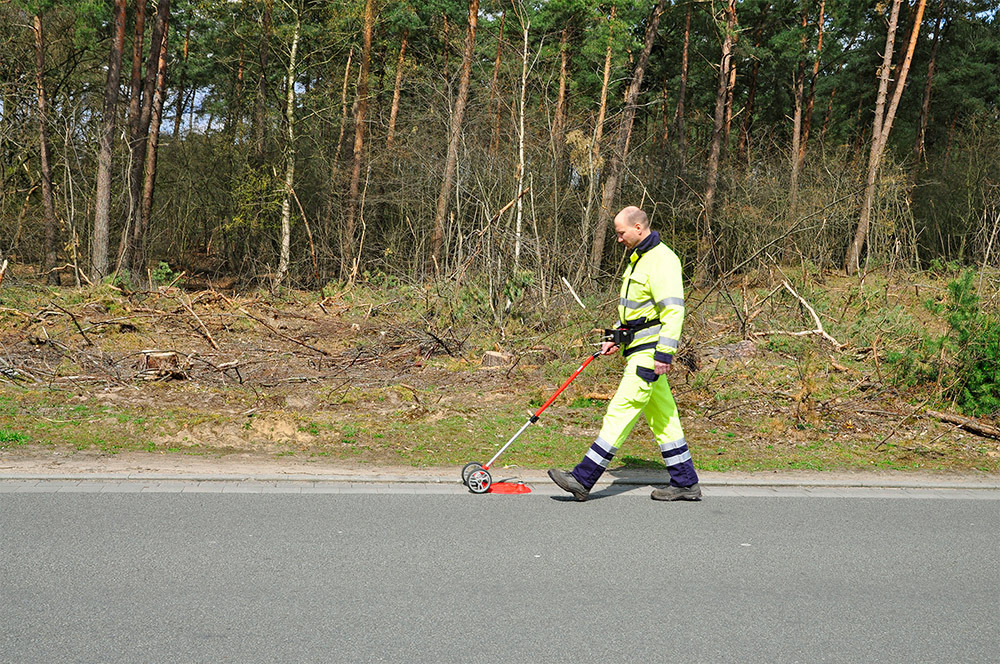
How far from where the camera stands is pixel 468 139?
23.8 meters

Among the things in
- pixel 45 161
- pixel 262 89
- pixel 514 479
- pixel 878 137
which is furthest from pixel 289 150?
pixel 514 479

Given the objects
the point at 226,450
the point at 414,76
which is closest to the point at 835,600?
the point at 226,450

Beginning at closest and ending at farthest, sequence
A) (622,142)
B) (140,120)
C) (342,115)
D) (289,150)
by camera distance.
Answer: (622,142), (140,120), (289,150), (342,115)

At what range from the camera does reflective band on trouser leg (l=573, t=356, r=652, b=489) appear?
6.14 metres

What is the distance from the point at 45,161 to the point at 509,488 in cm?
2375

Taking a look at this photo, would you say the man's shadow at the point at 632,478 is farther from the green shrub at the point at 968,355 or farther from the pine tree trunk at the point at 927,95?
the pine tree trunk at the point at 927,95

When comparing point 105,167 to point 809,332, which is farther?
point 105,167

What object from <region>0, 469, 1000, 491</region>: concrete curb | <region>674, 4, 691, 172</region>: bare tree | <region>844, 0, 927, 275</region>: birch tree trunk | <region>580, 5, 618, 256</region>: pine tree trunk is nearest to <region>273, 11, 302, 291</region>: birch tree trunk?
<region>580, 5, 618, 256</region>: pine tree trunk

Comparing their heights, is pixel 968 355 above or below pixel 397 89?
below

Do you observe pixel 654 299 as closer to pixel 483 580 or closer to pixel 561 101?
pixel 483 580

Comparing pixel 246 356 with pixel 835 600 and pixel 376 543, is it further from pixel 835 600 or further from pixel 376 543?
pixel 835 600

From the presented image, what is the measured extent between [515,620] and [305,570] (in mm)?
1286

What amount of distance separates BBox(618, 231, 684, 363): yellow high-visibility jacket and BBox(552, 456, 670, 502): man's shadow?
1.15m

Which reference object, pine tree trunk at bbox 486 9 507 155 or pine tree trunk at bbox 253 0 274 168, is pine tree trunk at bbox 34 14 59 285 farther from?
pine tree trunk at bbox 486 9 507 155
